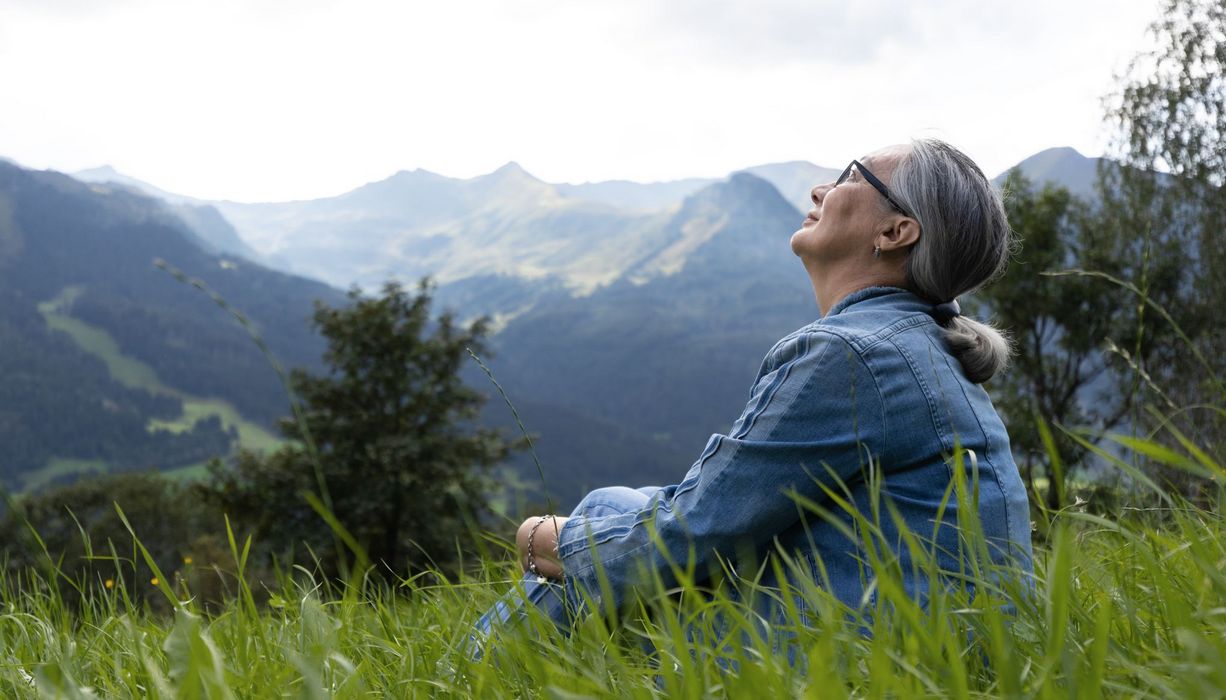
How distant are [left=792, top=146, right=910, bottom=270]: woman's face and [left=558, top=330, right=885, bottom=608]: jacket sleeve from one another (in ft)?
2.40

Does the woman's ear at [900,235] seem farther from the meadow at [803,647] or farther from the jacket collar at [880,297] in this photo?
the meadow at [803,647]

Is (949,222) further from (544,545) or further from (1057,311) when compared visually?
(1057,311)

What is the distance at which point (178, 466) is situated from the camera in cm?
13662

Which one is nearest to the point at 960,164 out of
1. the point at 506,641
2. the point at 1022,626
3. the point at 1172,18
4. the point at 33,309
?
the point at 1022,626

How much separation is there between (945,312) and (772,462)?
807mm

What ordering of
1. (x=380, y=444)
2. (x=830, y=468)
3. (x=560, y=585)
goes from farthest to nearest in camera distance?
(x=380, y=444) → (x=560, y=585) → (x=830, y=468)

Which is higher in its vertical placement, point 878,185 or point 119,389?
point 878,185

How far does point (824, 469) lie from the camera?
1.92 meters

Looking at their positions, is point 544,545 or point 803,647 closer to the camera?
point 803,647

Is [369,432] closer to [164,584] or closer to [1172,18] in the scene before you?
[1172,18]


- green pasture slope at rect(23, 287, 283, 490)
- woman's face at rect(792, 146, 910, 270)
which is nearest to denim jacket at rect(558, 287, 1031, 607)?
woman's face at rect(792, 146, 910, 270)

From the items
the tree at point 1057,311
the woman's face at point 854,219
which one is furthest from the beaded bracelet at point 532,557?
the tree at point 1057,311

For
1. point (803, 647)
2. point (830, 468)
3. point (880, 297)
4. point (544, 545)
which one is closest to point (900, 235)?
point (880, 297)

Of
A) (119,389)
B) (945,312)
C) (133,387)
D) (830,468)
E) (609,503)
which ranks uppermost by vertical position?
(945,312)
